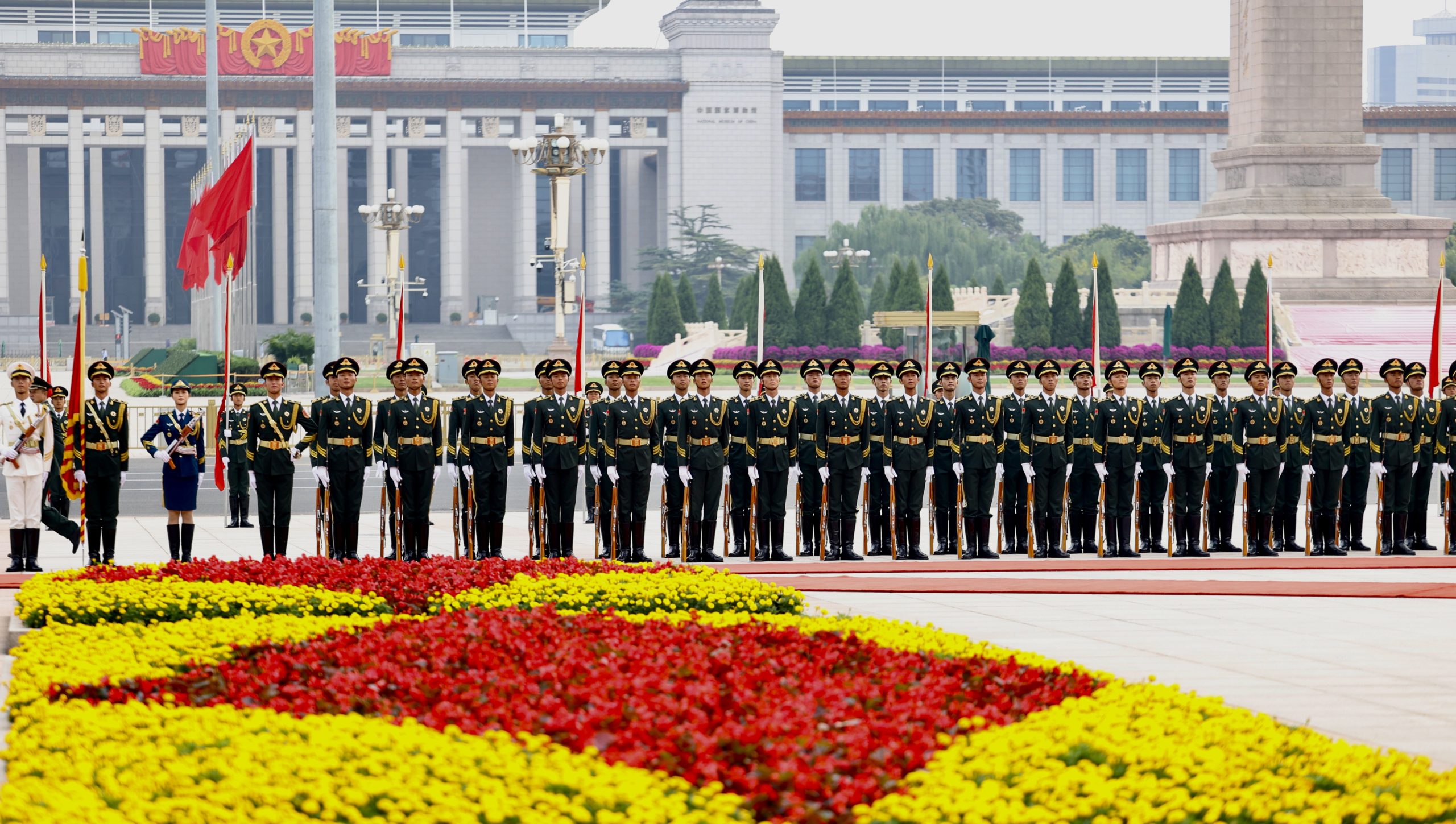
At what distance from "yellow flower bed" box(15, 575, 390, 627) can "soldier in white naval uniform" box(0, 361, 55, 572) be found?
3311 mm

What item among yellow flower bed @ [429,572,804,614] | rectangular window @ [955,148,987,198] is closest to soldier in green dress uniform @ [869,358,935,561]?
yellow flower bed @ [429,572,804,614]

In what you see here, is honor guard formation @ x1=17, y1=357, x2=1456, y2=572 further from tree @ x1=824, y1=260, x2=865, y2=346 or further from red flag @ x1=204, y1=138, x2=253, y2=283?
tree @ x1=824, y1=260, x2=865, y2=346

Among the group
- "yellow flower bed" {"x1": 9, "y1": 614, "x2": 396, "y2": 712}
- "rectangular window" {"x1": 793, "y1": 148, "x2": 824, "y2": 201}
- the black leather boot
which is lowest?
the black leather boot

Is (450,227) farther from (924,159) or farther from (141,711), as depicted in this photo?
(141,711)

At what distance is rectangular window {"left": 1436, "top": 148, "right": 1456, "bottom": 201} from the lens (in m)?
85.1

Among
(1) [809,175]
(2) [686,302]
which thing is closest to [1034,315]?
(2) [686,302]

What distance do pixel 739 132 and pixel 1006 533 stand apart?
2525 inches

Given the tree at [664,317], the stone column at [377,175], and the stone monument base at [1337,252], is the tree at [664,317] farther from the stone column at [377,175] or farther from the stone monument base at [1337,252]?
the stone column at [377,175]

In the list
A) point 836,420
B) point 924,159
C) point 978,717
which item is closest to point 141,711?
point 978,717

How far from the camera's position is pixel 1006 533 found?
1348 centimetres

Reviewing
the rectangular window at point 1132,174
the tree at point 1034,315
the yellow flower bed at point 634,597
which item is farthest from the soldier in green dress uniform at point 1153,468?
the rectangular window at point 1132,174

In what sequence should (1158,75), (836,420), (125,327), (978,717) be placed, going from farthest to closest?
1. (1158,75)
2. (125,327)
3. (836,420)
4. (978,717)

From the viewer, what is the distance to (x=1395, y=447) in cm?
1332

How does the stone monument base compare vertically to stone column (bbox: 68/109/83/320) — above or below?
below
